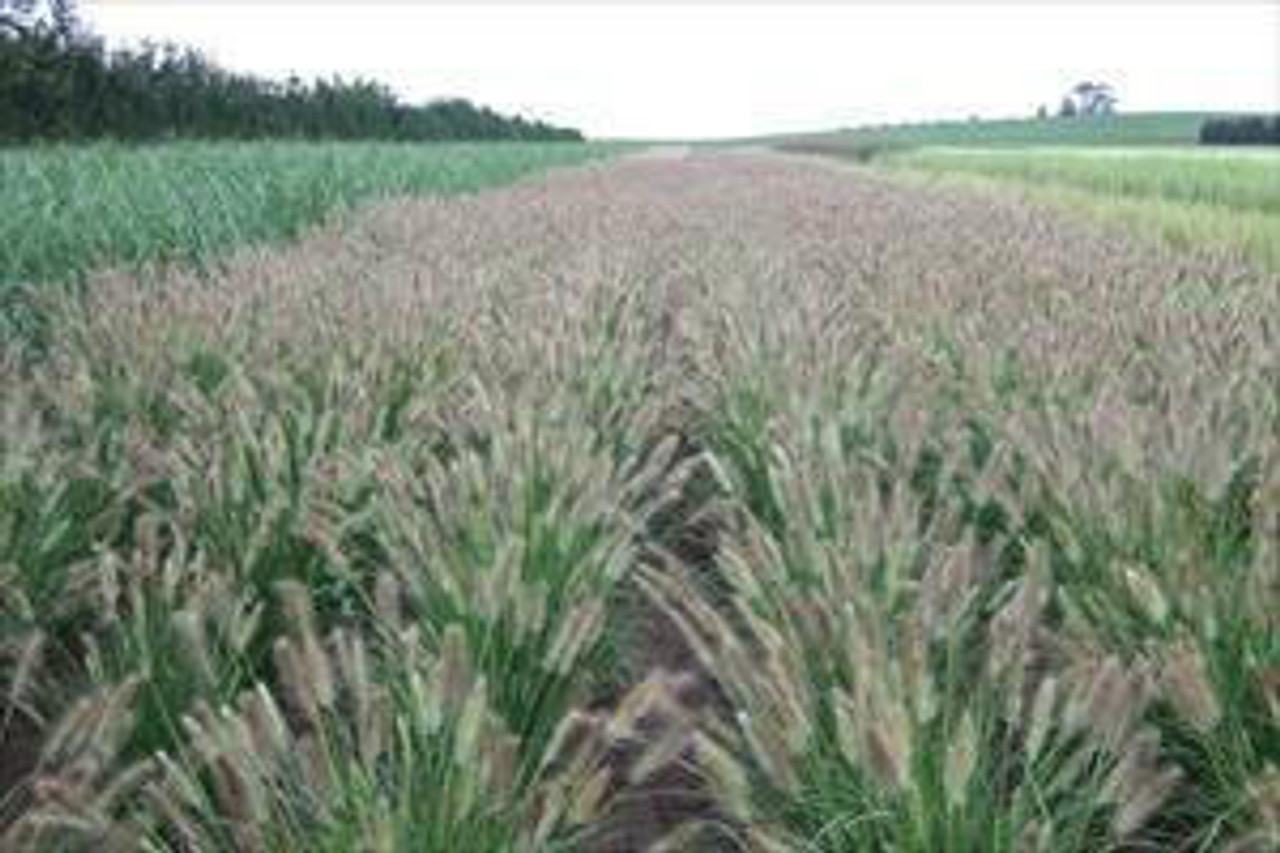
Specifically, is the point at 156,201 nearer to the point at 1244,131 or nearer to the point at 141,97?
the point at 141,97

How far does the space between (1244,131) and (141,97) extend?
135ft

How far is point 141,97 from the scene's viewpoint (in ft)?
82.8

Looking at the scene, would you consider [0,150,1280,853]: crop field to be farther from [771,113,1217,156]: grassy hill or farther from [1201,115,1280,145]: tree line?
[771,113,1217,156]: grassy hill

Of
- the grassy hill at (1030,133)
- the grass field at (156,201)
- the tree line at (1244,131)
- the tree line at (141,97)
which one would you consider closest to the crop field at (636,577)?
the grass field at (156,201)

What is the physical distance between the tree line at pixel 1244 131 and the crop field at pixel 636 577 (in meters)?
53.5

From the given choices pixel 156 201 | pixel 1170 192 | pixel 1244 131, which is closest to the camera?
pixel 156 201

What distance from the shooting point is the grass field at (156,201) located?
26.3ft

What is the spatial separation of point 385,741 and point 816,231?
372 inches

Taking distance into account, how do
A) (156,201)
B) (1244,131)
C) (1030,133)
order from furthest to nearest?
(1030,133) → (1244,131) → (156,201)

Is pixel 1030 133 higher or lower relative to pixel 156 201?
lower

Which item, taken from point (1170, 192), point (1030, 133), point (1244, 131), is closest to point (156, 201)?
point (1170, 192)

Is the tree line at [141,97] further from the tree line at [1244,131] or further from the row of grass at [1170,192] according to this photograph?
the tree line at [1244,131]

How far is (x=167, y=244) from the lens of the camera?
30.5 ft

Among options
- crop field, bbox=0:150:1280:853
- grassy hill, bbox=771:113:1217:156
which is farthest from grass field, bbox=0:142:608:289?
grassy hill, bbox=771:113:1217:156
